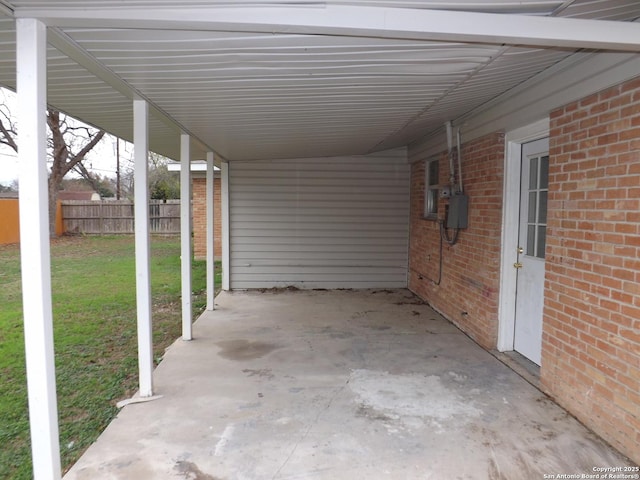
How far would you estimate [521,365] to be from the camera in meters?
4.14

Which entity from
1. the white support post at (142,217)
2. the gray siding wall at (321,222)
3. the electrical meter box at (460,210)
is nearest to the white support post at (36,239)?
the white support post at (142,217)

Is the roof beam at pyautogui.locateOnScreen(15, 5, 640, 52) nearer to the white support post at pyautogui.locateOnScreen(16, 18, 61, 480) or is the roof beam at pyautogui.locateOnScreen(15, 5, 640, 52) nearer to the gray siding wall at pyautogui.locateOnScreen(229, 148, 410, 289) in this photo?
the white support post at pyautogui.locateOnScreen(16, 18, 61, 480)

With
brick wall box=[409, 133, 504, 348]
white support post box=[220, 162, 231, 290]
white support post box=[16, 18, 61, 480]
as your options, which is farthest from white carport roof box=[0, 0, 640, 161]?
white support post box=[220, 162, 231, 290]

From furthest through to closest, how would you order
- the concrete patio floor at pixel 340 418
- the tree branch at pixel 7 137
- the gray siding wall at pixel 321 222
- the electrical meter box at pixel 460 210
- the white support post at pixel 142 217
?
the tree branch at pixel 7 137 < the gray siding wall at pixel 321 222 < the electrical meter box at pixel 460 210 < the white support post at pixel 142 217 < the concrete patio floor at pixel 340 418

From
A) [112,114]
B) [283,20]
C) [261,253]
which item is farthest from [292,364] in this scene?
[261,253]

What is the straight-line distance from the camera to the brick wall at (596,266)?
2637 mm

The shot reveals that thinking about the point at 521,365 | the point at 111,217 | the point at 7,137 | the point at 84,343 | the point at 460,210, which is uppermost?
the point at 7,137

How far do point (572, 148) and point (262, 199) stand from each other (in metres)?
5.70

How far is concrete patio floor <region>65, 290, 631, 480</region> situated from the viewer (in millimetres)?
2586

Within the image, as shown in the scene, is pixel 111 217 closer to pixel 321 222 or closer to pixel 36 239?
pixel 321 222

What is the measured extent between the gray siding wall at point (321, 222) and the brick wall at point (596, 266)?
15.3ft

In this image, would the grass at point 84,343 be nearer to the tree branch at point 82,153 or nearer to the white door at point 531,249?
the white door at point 531,249

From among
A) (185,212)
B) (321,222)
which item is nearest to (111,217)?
(321,222)

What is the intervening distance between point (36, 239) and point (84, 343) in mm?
3503
